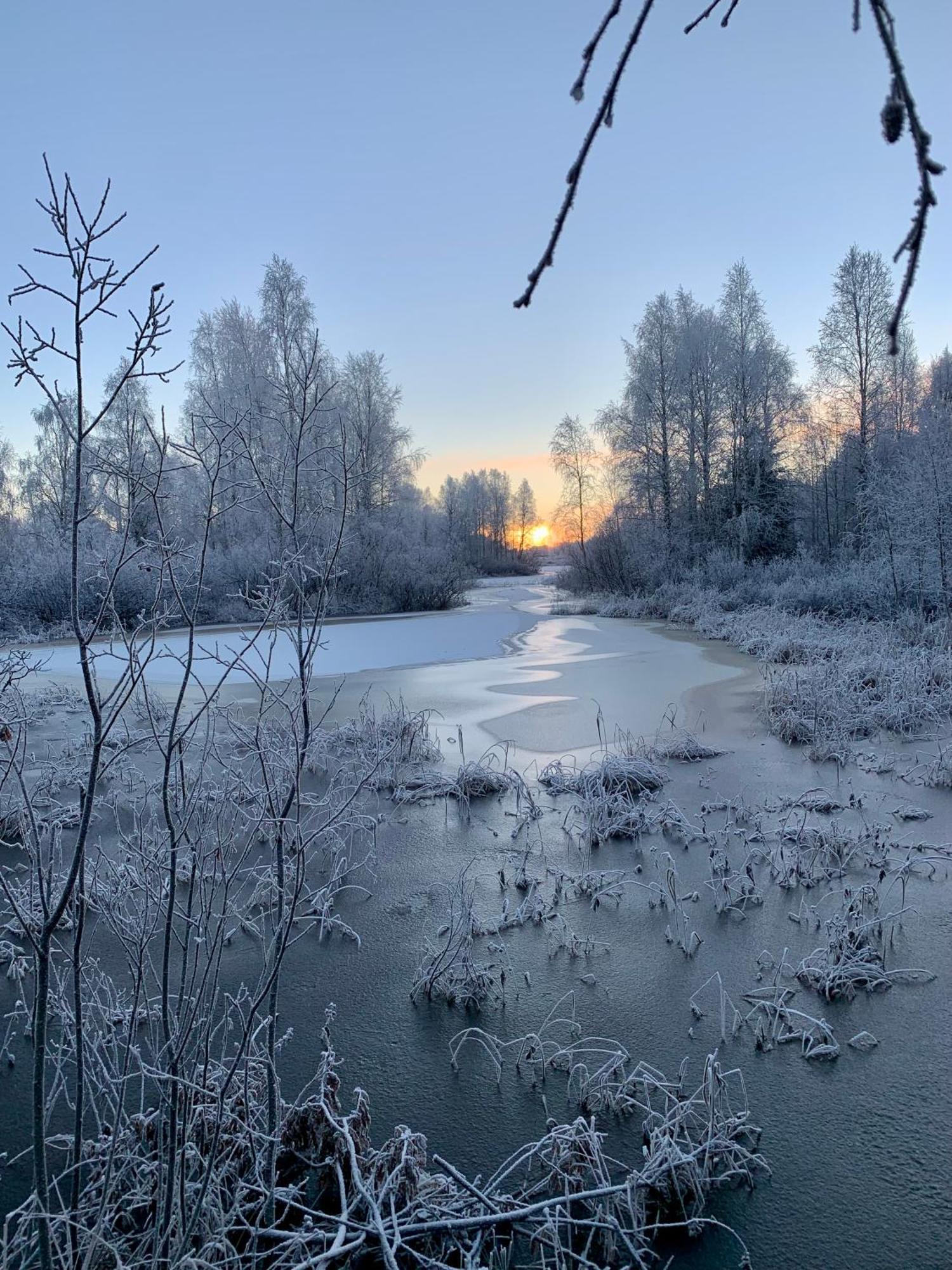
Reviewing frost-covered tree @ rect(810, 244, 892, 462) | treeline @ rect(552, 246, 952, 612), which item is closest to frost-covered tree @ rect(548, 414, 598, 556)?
treeline @ rect(552, 246, 952, 612)

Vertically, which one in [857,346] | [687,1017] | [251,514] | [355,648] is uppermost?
[857,346]

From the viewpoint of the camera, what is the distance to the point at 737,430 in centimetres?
2431

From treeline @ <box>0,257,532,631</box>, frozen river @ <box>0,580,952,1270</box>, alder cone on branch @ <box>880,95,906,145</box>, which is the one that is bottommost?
frozen river @ <box>0,580,952,1270</box>

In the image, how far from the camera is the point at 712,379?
24.3 m

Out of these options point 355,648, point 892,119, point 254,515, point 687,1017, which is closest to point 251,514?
point 254,515

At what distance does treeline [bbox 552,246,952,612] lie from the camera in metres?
22.0

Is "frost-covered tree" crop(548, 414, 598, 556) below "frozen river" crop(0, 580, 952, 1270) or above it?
above

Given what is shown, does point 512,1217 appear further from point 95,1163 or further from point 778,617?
→ point 778,617

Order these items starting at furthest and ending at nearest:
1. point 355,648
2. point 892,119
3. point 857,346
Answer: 1. point 857,346
2. point 355,648
3. point 892,119

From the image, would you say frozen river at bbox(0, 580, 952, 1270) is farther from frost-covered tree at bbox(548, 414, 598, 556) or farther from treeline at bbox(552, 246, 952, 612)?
frost-covered tree at bbox(548, 414, 598, 556)

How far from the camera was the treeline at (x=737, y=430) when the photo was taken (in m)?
22.0

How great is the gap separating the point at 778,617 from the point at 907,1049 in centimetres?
1246

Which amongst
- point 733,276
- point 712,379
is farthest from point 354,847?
point 733,276

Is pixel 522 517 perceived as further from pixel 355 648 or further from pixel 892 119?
pixel 892 119
